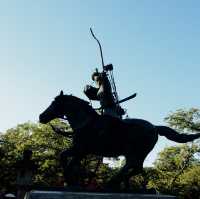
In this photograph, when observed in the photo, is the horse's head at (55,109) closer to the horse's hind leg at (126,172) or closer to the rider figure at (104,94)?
the rider figure at (104,94)

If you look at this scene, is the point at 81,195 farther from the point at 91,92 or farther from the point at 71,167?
the point at 91,92

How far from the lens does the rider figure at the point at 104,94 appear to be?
1303 centimetres

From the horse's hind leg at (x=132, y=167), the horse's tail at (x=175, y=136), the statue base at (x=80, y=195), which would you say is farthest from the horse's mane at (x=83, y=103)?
the statue base at (x=80, y=195)

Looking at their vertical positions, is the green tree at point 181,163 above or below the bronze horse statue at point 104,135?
above

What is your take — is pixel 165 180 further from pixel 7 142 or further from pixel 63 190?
pixel 63 190

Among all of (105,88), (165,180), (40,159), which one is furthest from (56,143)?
(105,88)

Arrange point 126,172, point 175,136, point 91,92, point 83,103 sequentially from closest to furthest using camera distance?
1. point 126,172
2. point 83,103
3. point 175,136
4. point 91,92

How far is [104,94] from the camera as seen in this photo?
13.2 metres

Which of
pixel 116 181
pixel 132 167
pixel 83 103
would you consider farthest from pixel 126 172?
pixel 83 103

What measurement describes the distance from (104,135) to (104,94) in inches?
58.4

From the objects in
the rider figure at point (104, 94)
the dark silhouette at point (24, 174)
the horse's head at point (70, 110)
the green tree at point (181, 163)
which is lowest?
the dark silhouette at point (24, 174)

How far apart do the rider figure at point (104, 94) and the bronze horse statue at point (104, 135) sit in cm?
48

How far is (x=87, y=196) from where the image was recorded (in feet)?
33.9

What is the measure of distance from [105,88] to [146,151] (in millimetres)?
2311
